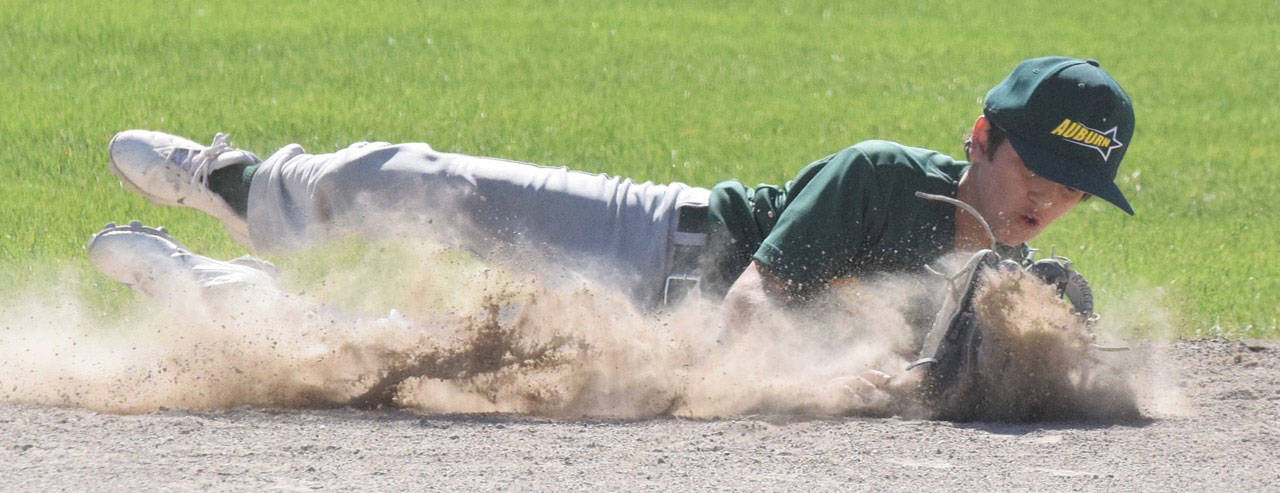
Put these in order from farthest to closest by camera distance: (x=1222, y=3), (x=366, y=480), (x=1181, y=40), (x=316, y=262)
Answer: (x=1222, y=3), (x=1181, y=40), (x=316, y=262), (x=366, y=480)

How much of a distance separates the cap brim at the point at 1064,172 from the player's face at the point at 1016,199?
57 mm

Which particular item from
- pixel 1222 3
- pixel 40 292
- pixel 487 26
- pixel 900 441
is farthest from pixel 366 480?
pixel 1222 3

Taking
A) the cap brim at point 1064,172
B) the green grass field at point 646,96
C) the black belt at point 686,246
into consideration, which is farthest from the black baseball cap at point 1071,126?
the green grass field at point 646,96

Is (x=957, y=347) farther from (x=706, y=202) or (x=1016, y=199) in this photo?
(x=706, y=202)

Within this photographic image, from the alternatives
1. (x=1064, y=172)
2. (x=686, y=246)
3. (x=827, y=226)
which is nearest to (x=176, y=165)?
(x=686, y=246)

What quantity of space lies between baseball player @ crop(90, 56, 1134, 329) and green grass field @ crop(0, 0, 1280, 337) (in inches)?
50.0

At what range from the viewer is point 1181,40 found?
16297 mm

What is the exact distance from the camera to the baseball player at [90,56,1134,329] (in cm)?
455

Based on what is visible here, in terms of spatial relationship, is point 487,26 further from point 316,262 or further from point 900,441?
point 900,441

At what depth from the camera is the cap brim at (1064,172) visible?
4516mm

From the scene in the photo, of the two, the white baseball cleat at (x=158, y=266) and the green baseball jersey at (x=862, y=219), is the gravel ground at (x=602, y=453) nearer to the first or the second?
the green baseball jersey at (x=862, y=219)

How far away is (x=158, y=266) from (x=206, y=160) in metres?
0.49

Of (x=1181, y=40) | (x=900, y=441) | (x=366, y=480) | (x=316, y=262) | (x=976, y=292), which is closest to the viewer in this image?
(x=366, y=480)

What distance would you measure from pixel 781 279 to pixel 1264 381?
183 centimetres
